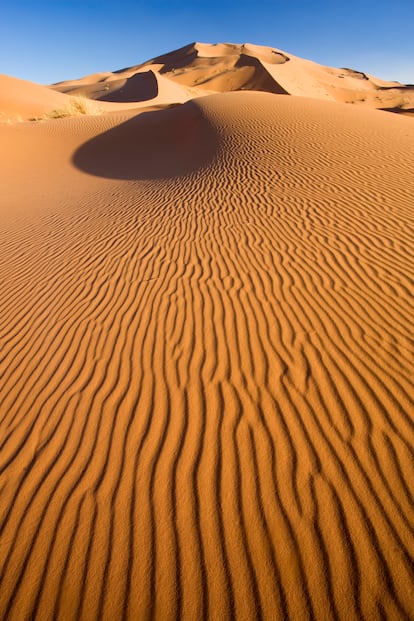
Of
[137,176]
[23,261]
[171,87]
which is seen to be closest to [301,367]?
[23,261]

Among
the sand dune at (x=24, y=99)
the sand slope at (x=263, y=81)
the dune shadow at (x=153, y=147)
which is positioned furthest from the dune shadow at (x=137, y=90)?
the dune shadow at (x=153, y=147)

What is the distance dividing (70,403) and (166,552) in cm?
150

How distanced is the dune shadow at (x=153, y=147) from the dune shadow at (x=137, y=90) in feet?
76.9

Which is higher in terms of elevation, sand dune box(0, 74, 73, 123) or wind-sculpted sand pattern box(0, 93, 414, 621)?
sand dune box(0, 74, 73, 123)

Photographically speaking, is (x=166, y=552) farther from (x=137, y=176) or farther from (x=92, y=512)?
(x=137, y=176)

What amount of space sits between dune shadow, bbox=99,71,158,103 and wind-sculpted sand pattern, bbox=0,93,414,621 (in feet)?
117

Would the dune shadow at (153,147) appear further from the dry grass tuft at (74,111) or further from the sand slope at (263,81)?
the sand slope at (263,81)

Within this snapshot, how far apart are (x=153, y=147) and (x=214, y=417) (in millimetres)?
12784

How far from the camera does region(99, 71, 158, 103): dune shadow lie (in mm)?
36375

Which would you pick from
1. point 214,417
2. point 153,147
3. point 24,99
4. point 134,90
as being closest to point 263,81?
point 134,90

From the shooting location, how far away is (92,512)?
2.13m

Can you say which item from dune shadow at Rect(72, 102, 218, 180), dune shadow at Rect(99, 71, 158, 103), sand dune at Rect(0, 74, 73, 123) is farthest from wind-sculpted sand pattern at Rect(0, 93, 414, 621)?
dune shadow at Rect(99, 71, 158, 103)

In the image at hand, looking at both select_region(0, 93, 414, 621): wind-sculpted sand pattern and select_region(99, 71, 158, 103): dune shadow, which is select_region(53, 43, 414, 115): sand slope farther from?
select_region(0, 93, 414, 621): wind-sculpted sand pattern

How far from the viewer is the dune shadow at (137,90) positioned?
119 ft
